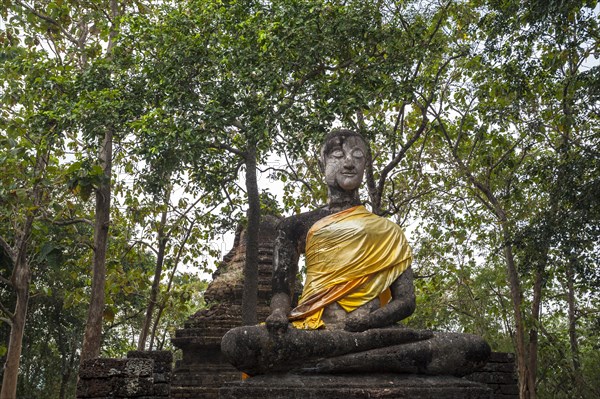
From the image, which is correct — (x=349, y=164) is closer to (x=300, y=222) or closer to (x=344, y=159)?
(x=344, y=159)

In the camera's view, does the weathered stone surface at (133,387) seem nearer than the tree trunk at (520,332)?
Yes

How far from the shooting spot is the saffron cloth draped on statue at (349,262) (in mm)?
5906

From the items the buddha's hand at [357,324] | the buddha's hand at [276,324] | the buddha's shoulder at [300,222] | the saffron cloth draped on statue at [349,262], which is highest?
the buddha's shoulder at [300,222]

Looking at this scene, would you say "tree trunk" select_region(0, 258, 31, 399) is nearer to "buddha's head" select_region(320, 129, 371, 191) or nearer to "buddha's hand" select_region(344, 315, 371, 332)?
"buddha's head" select_region(320, 129, 371, 191)

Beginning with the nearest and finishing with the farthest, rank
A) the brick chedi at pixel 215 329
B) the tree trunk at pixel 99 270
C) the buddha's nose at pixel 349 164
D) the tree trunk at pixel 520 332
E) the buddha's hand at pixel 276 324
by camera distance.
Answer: the buddha's hand at pixel 276 324
the buddha's nose at pixel 349 164
the brick chedi at pixel 215 329
the tree trunk at pixel 99 270
the tree trunk at pixel 520 332

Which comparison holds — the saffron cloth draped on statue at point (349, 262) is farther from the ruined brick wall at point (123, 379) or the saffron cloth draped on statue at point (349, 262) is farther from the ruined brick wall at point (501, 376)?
the ruined brick wall at point (501, 376)

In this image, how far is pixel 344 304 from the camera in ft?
19.3

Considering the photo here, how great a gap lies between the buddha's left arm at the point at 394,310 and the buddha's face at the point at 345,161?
1.08 meters

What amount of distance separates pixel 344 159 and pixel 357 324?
1.84 metres

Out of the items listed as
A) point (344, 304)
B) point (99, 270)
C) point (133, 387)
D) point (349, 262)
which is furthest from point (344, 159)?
point (99, 270)

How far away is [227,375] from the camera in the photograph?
28.5 feet

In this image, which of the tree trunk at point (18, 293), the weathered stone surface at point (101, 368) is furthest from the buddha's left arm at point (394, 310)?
the tree trunk at point (18, 293)

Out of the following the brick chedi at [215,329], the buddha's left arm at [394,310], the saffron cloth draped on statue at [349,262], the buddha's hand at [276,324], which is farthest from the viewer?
the brick chedi at [215,329]

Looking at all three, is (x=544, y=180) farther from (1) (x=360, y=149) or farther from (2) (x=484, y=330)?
(2) (x=484, y=330)
